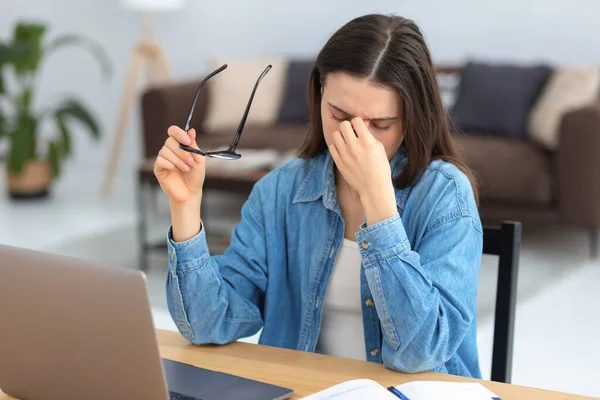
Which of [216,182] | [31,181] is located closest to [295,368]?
[216,182]

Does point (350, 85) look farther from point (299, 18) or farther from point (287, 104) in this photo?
point (299, 18)

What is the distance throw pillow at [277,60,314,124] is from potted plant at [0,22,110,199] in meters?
1.10

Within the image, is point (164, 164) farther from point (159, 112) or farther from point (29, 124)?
point (29, 124)

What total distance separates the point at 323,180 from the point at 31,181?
13.6 ft

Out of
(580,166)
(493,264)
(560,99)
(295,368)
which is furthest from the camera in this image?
(560,99)

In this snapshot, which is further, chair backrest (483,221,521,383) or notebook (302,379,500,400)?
chair backrest (483,221,521,383)

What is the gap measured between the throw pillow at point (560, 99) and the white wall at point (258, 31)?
49cm

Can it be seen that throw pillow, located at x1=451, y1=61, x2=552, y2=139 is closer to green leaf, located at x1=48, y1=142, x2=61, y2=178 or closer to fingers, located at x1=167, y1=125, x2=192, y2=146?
green leaf, located at x1=48, y1=142, x2=61, y2=178

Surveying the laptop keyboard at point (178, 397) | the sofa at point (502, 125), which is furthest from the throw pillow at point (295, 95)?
the laptop keyboard at point (178, 397)

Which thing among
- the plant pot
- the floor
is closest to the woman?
the floor

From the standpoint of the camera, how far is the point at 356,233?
1.25 metres

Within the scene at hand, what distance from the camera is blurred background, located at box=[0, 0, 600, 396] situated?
12.3 feet

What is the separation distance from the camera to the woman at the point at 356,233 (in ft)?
4.09

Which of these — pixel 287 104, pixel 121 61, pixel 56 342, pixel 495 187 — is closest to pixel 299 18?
pixel 287 104
